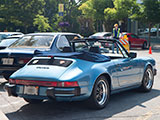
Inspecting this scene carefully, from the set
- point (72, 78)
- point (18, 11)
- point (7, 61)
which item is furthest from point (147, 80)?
point (18, 11)

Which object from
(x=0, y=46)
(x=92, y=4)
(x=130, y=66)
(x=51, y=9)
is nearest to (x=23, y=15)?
(x=92, y=4)

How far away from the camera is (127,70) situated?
7066 millimetres

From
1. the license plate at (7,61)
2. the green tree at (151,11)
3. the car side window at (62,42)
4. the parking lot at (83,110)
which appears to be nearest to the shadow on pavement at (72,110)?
the parking lot at (83,110)

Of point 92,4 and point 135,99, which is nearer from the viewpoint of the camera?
point 135,99

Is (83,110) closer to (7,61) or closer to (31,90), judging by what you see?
(31,90)

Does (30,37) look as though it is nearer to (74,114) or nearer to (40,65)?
→ (40,65)

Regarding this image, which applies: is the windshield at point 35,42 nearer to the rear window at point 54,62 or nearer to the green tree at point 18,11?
the rear window at point 54,62

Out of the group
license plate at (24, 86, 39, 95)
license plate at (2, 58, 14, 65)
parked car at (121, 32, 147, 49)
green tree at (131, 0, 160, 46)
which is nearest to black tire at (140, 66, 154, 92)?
license plate at (24, 86, 39, 95)

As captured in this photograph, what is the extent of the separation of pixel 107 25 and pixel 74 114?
3436cm

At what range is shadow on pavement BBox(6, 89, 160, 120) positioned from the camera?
5.62 metres

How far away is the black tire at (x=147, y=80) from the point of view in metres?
7.84

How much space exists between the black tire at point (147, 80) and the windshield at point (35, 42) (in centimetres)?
286

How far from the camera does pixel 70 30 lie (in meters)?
49.9

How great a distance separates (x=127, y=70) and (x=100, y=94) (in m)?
1.21
